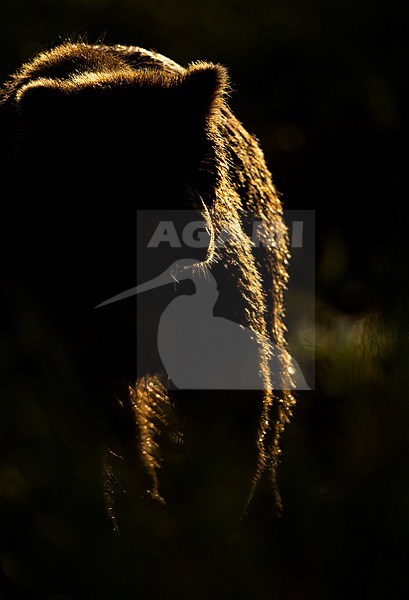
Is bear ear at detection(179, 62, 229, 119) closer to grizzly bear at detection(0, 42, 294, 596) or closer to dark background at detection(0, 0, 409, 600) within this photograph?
grizzly bear at detection(0, 42, 294, 596)

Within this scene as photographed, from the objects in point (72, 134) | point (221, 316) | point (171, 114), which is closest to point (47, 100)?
point (72, 134)

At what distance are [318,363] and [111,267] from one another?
11.3 inches

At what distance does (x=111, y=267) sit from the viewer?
95 cm

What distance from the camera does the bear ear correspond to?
3.43 ft

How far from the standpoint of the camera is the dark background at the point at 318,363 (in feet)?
2.63

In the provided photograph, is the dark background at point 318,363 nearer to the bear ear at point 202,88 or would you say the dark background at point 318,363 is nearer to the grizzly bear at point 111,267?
the grizzly bear at point 111,267

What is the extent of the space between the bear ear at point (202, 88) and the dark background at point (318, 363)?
0.25 m

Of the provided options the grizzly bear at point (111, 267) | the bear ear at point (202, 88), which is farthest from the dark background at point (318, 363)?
the bear ear at point (202, 88)

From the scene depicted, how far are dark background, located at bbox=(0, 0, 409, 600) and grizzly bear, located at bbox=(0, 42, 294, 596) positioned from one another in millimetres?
32

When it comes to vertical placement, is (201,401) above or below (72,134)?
below

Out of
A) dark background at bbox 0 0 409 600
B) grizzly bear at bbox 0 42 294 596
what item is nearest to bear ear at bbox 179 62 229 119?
grizzly bear at bbox 0 42 294 596

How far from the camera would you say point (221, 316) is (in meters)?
1.19

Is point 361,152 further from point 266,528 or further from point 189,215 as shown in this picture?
point 266,528

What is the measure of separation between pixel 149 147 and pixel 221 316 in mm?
309
